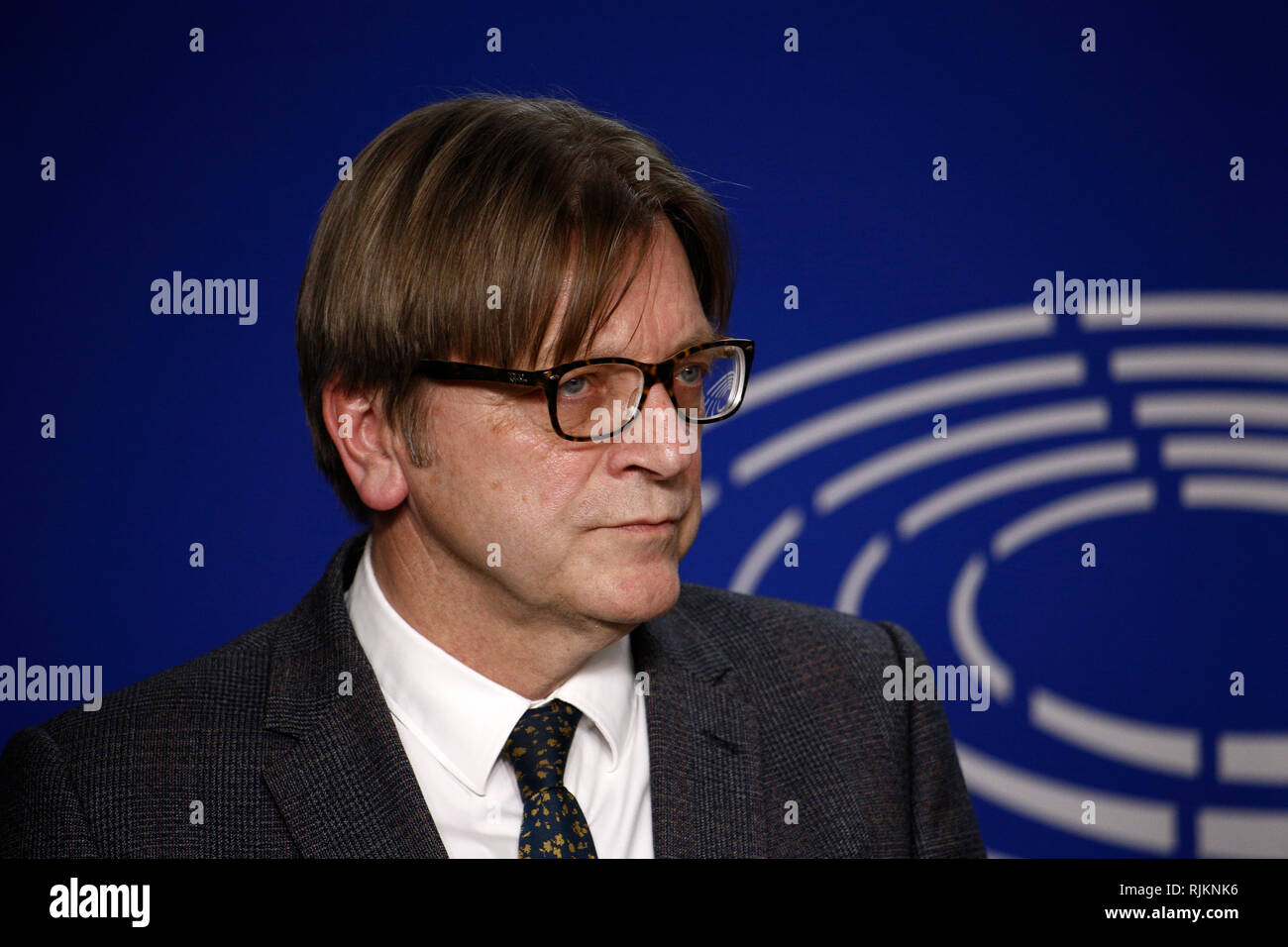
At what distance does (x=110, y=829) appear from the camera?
157cm

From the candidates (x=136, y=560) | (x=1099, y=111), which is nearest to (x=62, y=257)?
(x=136, y=560)

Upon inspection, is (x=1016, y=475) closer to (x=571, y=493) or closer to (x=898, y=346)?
(x=898, y=346)

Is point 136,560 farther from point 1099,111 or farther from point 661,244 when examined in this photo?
point 1099,111

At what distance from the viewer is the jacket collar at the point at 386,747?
158cm

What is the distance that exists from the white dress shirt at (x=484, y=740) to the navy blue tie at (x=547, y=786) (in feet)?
0.06

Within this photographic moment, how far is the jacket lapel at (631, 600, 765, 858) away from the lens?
171 cm

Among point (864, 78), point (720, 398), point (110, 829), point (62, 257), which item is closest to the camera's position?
point (110, 829)

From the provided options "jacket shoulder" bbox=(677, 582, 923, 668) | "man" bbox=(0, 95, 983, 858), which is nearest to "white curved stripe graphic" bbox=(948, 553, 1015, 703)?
"jacket shoulder" bbox=(677, 582, 923, 668)

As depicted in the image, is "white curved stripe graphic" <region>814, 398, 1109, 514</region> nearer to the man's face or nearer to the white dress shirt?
the white dress shirt

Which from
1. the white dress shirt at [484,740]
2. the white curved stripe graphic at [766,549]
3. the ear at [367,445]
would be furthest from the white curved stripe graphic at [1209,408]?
the ear at [367,445]

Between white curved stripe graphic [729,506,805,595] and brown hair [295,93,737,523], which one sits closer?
A: brown hair [295,93,737,523]

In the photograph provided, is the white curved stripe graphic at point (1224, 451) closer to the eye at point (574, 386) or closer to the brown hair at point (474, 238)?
the brown hair at point (474, 238)

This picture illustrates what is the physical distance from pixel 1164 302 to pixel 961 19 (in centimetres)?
90

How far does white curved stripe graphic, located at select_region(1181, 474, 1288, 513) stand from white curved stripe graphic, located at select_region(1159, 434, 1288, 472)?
0.04 m
